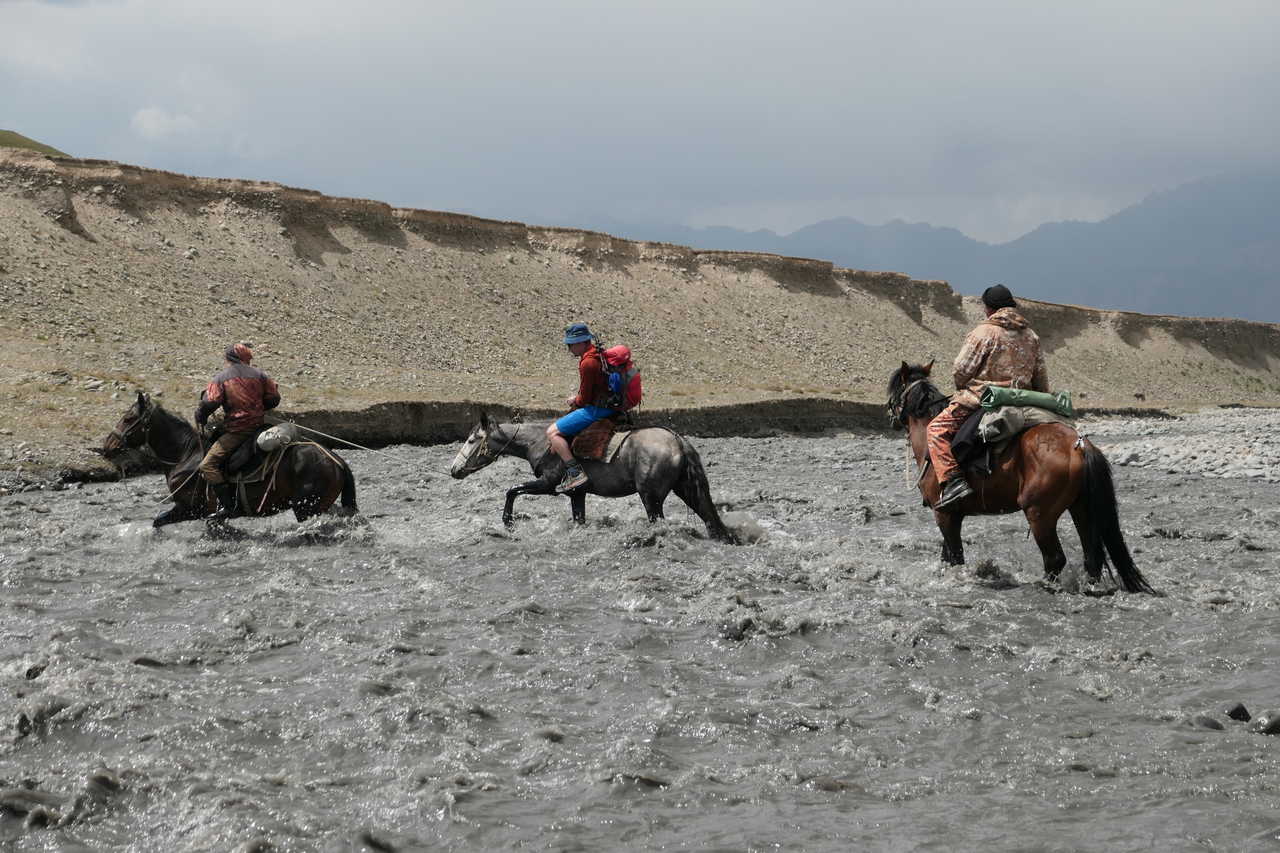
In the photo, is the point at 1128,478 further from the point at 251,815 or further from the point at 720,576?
the point at 251,815

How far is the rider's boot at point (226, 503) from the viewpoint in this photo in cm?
1433

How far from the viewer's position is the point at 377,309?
178 feet

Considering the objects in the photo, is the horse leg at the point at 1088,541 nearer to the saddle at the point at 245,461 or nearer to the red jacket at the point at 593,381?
the red jacket at the point at 593,381

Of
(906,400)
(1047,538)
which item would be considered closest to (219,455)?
(906,400)

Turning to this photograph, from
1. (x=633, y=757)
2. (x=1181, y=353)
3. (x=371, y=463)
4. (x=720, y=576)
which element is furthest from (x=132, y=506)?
(x=1181, y=353)

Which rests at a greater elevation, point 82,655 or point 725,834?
point 725,834

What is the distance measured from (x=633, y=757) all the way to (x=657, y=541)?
6.71 meters

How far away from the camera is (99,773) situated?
21.5 feet

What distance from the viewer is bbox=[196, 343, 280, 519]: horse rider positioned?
46.4 ft

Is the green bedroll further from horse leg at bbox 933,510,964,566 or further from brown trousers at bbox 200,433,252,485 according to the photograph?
brown trousers at bbox 200,433,252,485

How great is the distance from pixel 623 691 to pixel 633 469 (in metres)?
5.81

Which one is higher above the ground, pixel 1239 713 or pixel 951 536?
pixel 951 536

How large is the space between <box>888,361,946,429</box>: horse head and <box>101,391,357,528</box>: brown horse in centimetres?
731

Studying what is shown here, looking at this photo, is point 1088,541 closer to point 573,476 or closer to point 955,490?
point 955,490
